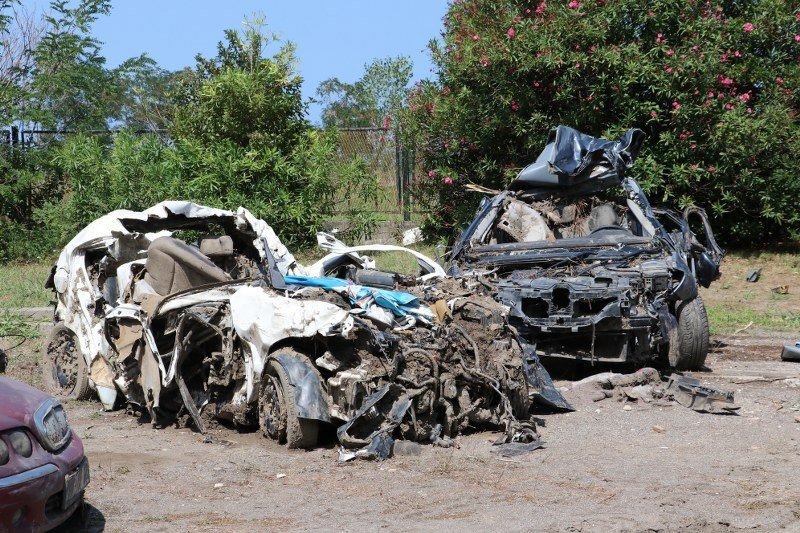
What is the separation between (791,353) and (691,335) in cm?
157

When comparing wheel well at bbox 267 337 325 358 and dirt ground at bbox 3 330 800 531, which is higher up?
wheel well at bbox 267 337 325 358

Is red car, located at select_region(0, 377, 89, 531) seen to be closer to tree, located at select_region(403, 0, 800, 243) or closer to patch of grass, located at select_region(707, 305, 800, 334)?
patch of grass, located at select_region(707, 305, 800, 334)

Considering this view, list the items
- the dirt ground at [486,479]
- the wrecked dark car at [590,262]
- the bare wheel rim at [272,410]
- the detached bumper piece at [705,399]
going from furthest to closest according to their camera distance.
Result: the wrecked dark car at [590,262] < the detached bumper piece at [705,399] < the bare wheel rim at [272,410] < the dirt ground at [486,479]

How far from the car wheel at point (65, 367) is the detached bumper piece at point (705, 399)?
17.1 ft

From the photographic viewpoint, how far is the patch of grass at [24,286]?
14703 millimetres

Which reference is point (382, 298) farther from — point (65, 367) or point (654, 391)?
point (65, 367)

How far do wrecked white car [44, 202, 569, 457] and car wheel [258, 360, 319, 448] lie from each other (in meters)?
0.01

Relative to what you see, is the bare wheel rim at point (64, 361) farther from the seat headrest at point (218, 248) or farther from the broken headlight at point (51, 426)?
the broken headlight at point (51, 426)

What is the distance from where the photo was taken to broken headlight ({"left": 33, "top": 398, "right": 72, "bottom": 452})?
15.7 feet

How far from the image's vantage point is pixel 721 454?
6.96 meters

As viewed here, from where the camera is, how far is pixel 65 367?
373 inches

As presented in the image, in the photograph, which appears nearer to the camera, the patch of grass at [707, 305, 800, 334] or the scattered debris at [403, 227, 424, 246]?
the patch of grass at [707, 305, 800, 334]

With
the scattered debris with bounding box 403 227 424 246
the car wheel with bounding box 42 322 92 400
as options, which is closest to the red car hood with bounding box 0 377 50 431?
the car wheel with bounding box 42 322 92 400

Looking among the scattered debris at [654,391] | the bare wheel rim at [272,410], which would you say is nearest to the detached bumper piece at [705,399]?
the scattered debris at [654,391]
